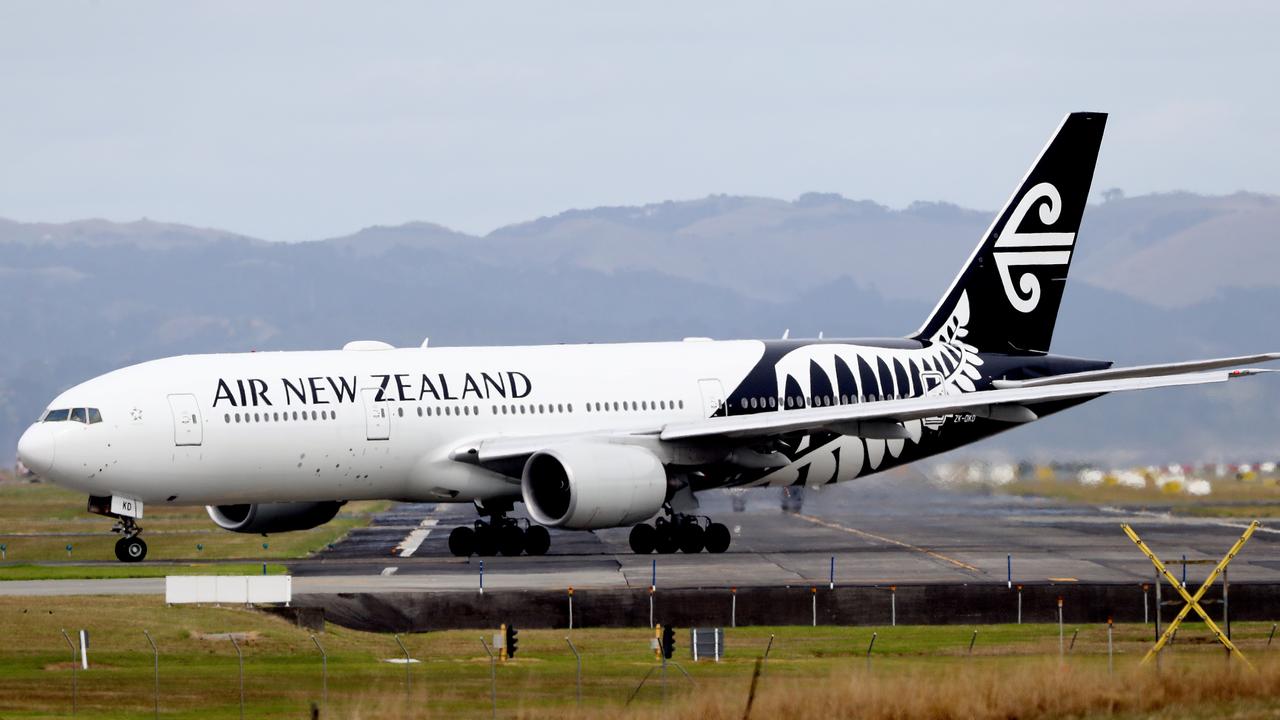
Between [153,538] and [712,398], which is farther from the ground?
[712,398]

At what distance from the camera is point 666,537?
41.7 metres

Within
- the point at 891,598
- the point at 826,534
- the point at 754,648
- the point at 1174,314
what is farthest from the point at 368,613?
the point at 1174,314

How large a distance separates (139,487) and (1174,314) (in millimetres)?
164772

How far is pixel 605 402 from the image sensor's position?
1647 inches

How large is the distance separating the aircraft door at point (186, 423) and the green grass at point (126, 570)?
2.68 meters

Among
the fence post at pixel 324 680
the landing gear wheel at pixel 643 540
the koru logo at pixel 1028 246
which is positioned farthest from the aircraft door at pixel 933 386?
the fence post at pixel 324 680

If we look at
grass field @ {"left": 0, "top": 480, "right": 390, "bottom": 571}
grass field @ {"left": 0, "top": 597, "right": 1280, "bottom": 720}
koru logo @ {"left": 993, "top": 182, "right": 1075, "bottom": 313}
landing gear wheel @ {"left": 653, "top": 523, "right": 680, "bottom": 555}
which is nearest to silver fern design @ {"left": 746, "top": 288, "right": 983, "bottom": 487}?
koru logo @ {"left": 993, "top": 182, "right": 1075, "bottom": 313}

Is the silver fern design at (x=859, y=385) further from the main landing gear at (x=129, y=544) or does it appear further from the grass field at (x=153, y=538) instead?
the main landing gear at (x=129, y=544)

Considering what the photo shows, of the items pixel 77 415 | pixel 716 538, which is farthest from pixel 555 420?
pixel 77 415

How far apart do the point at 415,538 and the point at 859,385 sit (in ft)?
43.2

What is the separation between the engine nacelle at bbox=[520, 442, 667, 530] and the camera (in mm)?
38188

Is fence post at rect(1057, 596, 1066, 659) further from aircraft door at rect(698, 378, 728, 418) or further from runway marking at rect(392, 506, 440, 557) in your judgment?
runway marking at rect(392, 506, 440, 557)

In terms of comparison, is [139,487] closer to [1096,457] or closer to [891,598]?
[891,598]

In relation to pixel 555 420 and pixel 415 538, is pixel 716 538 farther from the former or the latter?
pixel 415 538
